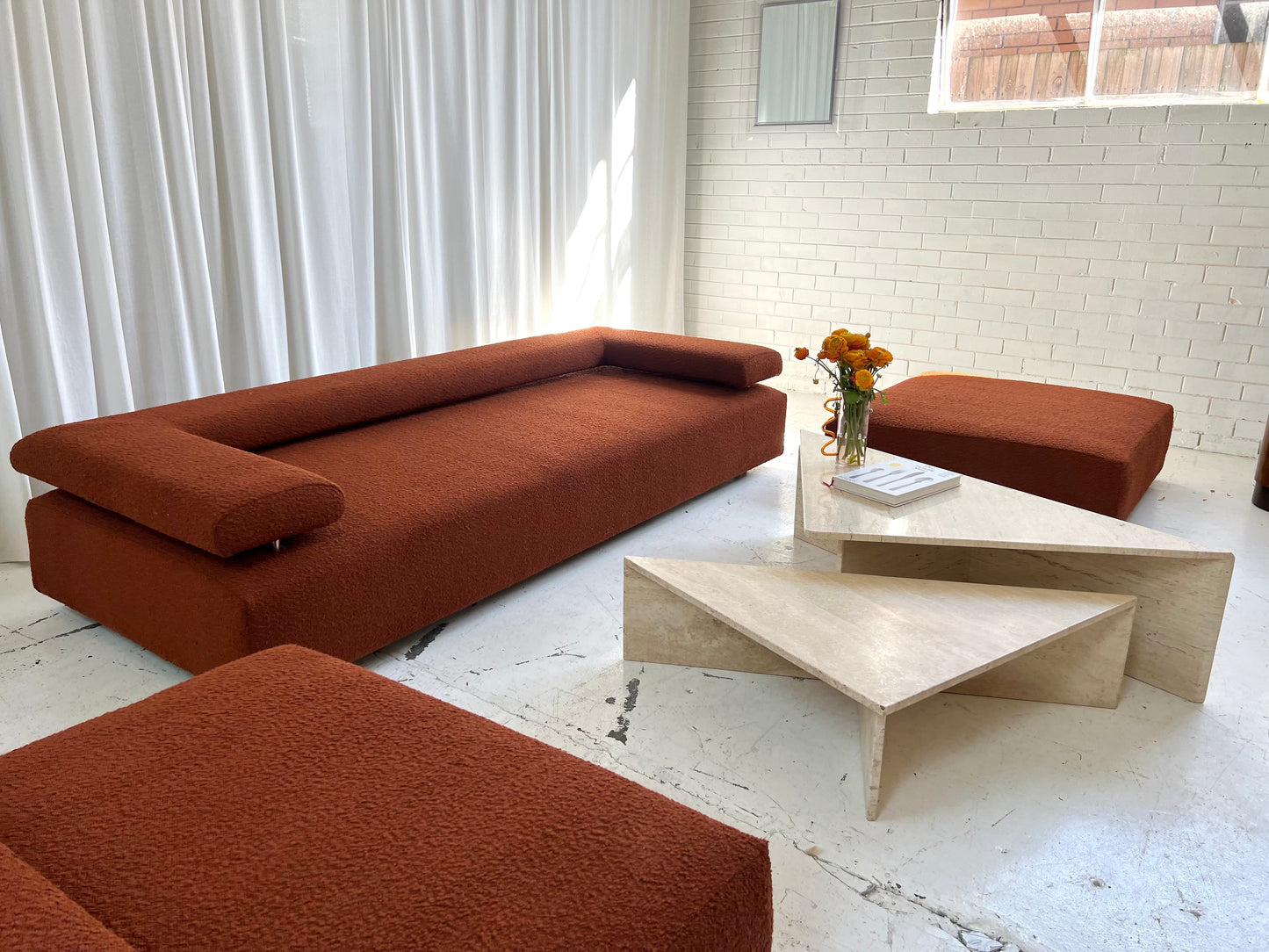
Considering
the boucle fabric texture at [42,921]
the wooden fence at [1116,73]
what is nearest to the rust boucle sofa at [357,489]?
the boucle fabric texture at [42,921]

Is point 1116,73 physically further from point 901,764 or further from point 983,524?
point 901,764

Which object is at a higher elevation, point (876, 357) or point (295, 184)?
point (295, 184)

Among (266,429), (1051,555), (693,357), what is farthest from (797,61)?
(266,429)

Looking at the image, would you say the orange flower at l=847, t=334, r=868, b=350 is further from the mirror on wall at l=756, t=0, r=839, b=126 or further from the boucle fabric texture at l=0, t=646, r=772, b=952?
the mirror on wall at l=756, t=0, r=839, b=126

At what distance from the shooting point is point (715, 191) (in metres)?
5.27

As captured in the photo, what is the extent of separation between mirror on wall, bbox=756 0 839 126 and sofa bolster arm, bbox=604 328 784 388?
1.79 m

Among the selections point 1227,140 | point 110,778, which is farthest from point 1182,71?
point 110,778

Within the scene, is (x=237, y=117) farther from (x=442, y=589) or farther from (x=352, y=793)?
(x=352, y=793)

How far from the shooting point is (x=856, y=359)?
2480mm

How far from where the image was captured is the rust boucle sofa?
1971mm

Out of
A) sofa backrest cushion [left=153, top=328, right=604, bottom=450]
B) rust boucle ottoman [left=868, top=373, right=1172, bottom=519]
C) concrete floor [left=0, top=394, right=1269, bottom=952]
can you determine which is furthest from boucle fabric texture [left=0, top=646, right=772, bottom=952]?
rust boucle ottoman [left=868, top=373, right=1172, bottom=519]

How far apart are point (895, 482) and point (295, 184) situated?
225cm

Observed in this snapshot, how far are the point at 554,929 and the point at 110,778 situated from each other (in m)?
0.61

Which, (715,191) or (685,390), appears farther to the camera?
(715,191)
